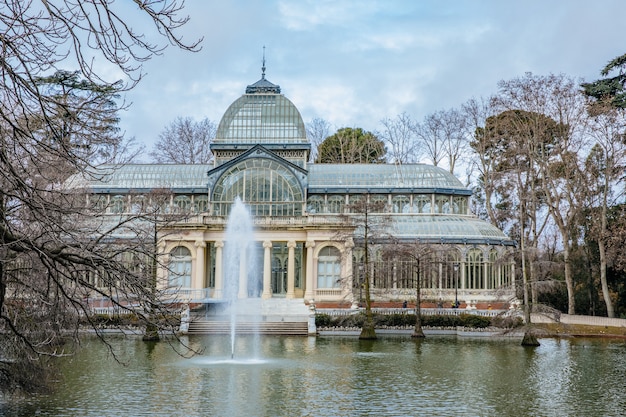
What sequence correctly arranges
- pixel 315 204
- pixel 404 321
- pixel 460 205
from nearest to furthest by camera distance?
pixel 404 321 < pixel 315 204 < pixel 460 205

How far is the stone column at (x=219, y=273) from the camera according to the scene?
1850 inches

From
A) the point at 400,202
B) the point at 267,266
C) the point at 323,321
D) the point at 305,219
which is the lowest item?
the point at 323,321

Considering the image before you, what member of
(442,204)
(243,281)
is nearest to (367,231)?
(243,281)

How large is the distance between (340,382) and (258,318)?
18194 millimetres

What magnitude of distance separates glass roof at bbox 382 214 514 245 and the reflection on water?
17.0 meters

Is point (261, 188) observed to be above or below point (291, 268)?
above

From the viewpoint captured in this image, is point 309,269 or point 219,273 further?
point 219,273

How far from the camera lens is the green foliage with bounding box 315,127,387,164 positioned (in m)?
71.2

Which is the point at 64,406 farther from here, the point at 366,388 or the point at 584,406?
the point at 584,406

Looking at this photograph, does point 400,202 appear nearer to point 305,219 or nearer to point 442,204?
point 442,204

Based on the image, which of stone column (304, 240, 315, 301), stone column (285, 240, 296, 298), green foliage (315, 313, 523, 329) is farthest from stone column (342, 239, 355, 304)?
green foliage (315, 313, 523, 329)

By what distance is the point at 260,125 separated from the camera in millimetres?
53062

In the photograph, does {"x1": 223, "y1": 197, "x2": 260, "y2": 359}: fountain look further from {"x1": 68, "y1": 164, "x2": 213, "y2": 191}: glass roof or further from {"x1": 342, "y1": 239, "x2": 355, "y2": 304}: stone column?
{"x1": 68, "y1": 164, "x2": 213, "y2": 191}: glass roof

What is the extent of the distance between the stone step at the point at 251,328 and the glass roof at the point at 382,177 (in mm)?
15650
